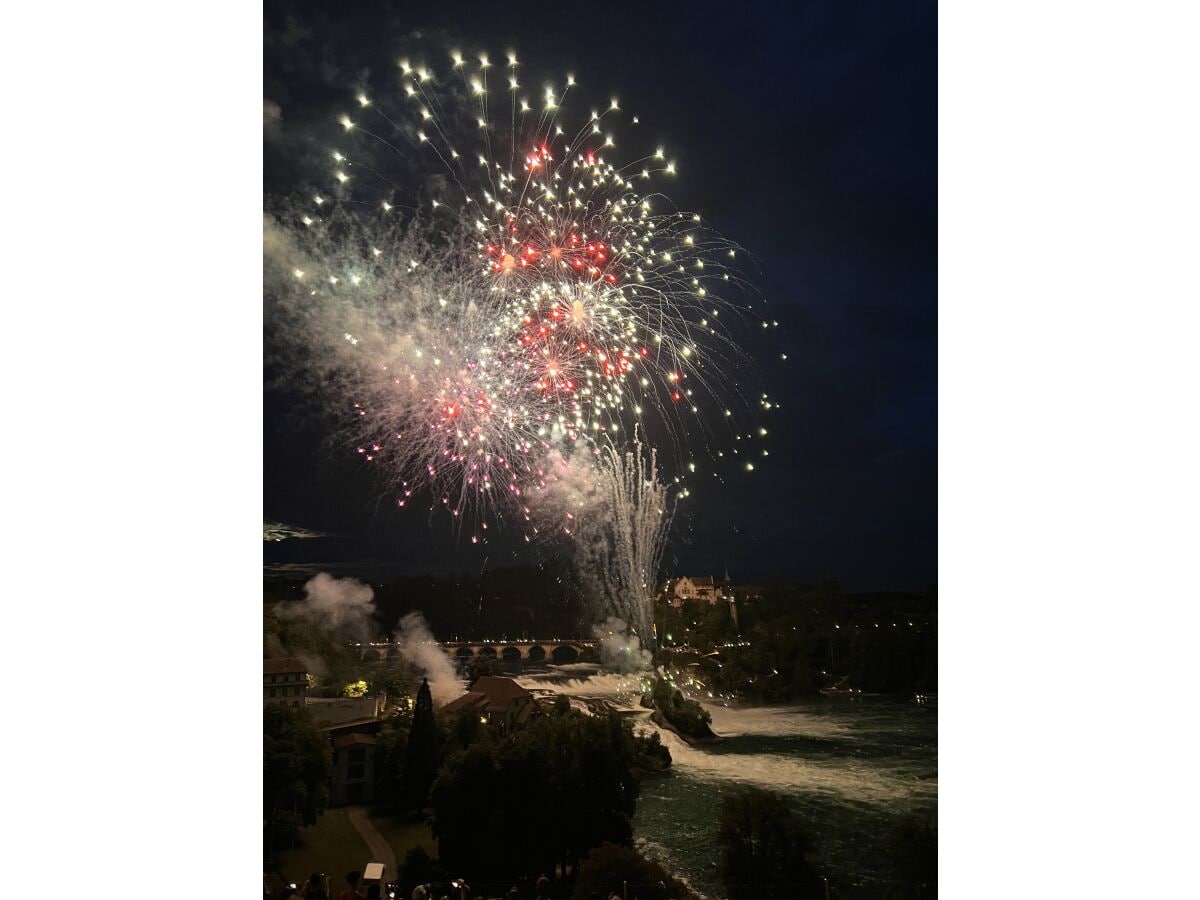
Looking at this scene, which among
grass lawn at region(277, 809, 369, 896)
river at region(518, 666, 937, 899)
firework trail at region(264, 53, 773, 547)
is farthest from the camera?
firework trail at region(264, 53, 773, 547)

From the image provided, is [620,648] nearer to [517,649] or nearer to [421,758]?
[517,649]

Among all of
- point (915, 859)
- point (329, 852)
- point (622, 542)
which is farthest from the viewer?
point (622, 542)

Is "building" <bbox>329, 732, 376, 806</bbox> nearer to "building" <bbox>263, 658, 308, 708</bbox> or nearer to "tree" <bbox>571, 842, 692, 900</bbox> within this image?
"building" <bbox>263, 658, 308, 708</bbox>

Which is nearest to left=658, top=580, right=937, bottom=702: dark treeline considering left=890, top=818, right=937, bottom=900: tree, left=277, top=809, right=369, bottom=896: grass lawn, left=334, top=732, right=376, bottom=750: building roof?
left=890, top=818, right=937, bottom=900: tree

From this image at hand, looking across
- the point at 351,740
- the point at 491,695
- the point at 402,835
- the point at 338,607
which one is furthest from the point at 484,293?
the point at 402,835
